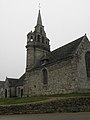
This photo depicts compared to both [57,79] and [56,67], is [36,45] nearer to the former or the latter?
[56,67]

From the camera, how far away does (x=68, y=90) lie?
2583 centimetres

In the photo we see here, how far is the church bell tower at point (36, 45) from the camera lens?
37.1m

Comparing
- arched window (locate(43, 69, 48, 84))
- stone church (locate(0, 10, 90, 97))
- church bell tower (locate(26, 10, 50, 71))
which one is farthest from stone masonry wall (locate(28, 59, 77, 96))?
church bell tower (locate(26, 10, 50, 71))

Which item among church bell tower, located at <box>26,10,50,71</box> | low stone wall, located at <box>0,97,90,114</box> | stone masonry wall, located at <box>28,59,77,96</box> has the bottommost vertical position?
low stone wall, located at <box>0,97,90,114</box>

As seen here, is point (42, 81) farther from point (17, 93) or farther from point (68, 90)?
point (17, 93)

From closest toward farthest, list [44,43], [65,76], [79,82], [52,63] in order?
[79,82], [65,76], [52,63], [44,43]

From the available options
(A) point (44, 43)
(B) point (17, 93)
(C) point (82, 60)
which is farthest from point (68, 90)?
(B) point (17, 93)

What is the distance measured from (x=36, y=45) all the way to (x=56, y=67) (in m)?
10.7

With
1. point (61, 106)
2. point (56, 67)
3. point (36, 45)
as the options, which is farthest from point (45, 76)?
point (61, 106)

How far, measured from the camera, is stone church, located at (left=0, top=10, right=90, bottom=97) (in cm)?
2567

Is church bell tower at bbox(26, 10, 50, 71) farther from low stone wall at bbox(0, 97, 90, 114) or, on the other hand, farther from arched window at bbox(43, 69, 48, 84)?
low stone wall at bbox(0, 97, 90, 114)

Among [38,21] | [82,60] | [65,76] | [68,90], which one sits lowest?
[68,90]

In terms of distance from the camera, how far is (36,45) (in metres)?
37.9

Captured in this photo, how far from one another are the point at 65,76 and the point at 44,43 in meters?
14.6
